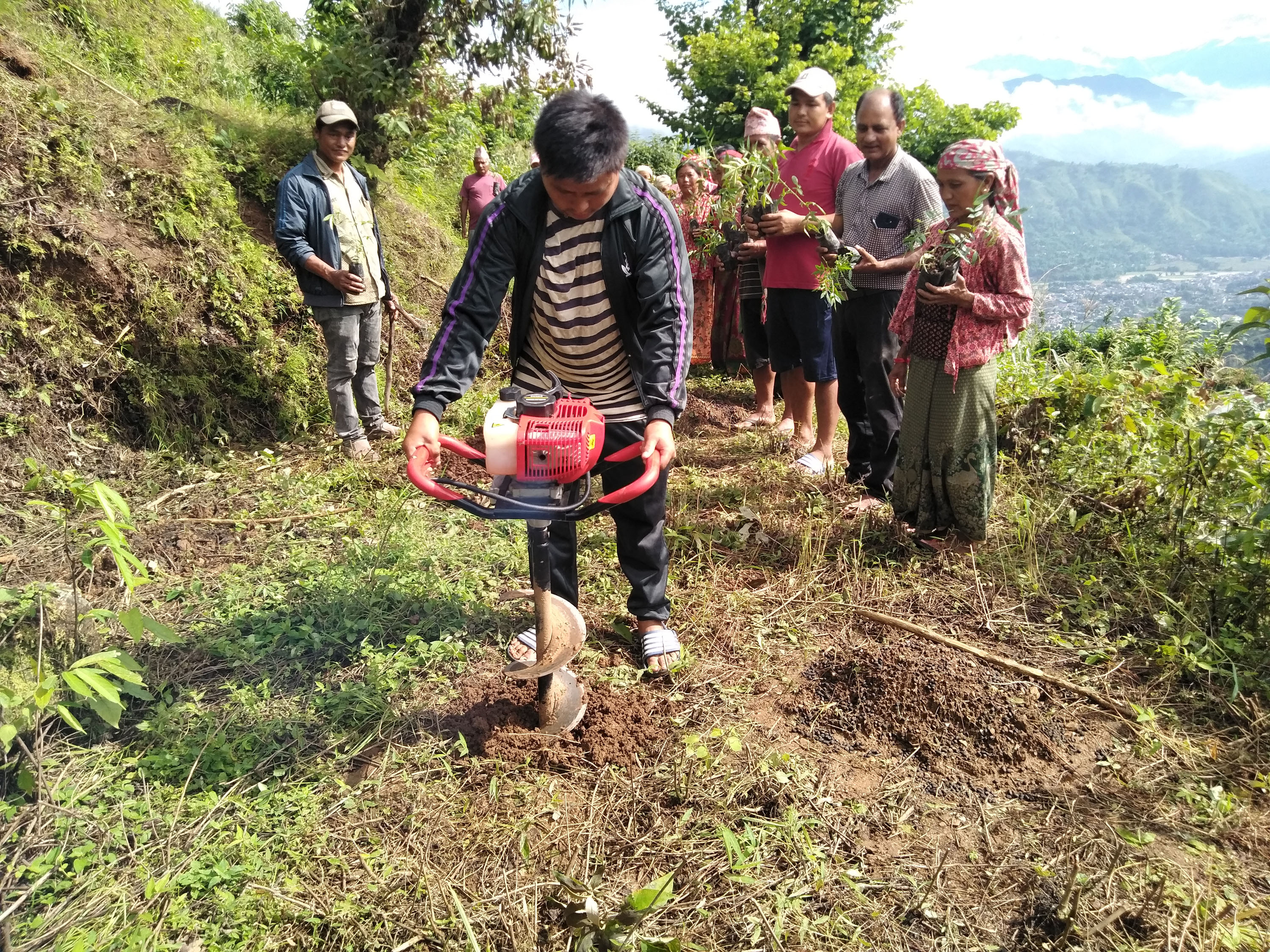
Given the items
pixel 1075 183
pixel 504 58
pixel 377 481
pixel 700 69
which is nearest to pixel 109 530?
pixel 377 481

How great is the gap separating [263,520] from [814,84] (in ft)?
12.2

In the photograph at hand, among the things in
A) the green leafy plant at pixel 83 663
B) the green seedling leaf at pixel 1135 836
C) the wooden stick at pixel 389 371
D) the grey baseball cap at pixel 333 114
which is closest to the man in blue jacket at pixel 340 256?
the grey baseball cap at pixel 333 114

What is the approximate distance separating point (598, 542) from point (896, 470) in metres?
1.47

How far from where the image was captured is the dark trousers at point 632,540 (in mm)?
2535

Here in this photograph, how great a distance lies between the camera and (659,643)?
2.77 meters

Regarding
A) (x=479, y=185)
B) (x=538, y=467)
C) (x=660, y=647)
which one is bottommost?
(x=660, y=647)

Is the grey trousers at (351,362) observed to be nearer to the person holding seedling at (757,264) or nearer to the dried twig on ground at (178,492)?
the dried twig on ground at (178,492)

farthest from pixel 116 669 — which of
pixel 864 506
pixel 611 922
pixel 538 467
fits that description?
pixel 864 506

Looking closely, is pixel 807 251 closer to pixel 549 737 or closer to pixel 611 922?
pixel 549 737

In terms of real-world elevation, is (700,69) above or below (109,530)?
above

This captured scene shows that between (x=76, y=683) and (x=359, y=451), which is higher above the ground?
(x=76, y=683)

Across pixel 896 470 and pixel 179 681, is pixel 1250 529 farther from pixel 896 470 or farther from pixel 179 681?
pixel 179 681

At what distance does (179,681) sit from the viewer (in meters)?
2.59

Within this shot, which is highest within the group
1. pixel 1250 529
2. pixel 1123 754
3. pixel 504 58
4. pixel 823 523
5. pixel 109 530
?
pixel 504 58
